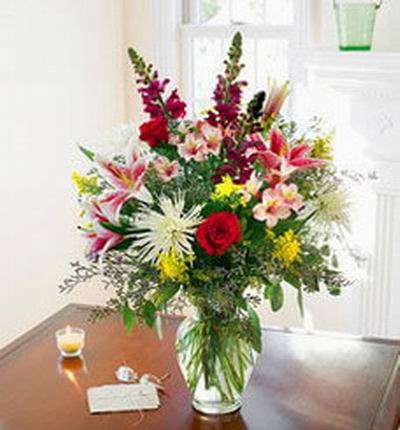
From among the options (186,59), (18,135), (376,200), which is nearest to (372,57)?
(376,200)

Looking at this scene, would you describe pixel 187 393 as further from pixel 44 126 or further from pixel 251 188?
pixel 44 126

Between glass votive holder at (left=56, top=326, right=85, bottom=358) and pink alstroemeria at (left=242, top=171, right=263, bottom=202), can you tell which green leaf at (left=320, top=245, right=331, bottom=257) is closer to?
pink alstroemeria at (left=242, top=171, right=263, bottom=202)

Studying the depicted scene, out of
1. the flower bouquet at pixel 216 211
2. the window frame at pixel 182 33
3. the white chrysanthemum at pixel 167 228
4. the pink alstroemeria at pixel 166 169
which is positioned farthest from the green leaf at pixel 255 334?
the window frame at pixel 182 33

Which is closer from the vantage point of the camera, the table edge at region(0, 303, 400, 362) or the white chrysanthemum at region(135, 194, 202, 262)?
the white chrysanthemum at region(135, 194, 202, 262)

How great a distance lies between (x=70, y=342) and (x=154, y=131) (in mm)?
676

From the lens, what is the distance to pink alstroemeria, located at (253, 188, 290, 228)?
1.60 m

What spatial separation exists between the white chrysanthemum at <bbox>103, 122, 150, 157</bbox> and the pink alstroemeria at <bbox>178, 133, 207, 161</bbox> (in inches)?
3.6

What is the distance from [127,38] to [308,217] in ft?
7.34

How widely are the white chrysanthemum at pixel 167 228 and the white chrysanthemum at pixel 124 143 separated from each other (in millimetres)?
143

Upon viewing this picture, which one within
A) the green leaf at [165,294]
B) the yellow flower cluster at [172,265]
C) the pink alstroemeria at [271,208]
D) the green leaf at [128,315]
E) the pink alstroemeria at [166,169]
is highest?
the pink alstroemeria at [166,169]

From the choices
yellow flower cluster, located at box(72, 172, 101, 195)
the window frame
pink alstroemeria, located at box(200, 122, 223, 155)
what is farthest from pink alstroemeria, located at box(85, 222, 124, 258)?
the window frame

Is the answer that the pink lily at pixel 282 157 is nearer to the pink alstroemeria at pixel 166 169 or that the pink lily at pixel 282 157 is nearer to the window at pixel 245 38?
the pink alstroemeria at pixel 166 169

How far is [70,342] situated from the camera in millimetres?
2125

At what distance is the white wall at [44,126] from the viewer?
3.15 m
